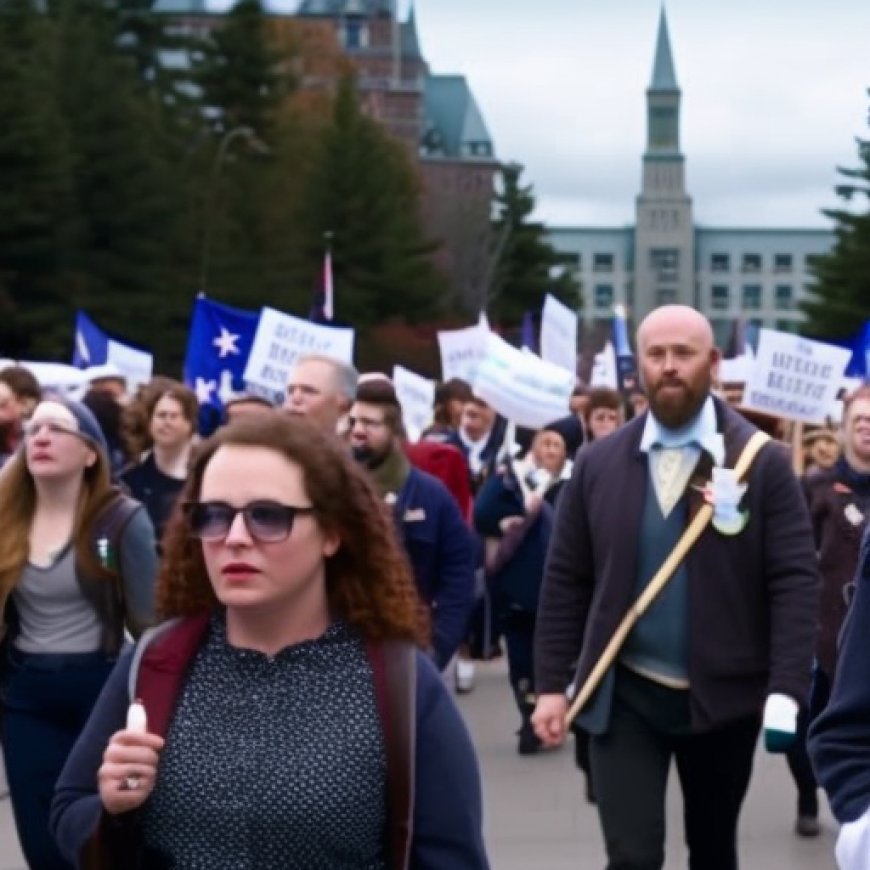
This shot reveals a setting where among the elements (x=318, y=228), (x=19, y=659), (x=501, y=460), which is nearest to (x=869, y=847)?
(x=19, y=659)

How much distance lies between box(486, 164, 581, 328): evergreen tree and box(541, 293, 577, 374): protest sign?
74137 millimetres

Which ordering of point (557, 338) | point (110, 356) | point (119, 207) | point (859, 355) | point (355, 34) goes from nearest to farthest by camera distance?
point (859, 355), point (557, 338), point (110, 356), point (119, 207), point (355, 34)

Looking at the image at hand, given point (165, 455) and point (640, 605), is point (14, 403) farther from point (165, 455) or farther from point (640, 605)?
point (640, 605)

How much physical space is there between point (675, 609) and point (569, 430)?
6824 mm

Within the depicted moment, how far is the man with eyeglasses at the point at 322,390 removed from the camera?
882cm

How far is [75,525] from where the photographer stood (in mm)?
7410

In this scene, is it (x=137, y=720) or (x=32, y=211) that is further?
(x=32, y=211)

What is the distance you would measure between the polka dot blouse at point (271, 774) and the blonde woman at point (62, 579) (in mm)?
3240

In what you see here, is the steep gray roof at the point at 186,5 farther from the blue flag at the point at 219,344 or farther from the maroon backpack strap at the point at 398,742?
the maroon backpack strap at the point at 398,742

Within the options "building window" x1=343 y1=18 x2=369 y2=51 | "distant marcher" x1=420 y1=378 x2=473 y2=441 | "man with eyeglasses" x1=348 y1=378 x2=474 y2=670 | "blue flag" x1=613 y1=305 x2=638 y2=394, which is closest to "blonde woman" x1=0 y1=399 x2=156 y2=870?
"man with eyeglasses" x1=348 y1=378 x2=474 y2=670

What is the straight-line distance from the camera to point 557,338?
22.4 metres

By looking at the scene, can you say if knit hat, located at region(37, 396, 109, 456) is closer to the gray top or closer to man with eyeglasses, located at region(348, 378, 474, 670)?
the gray top

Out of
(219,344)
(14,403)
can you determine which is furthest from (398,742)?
(219,344)

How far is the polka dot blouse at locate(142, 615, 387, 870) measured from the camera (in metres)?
3.81
